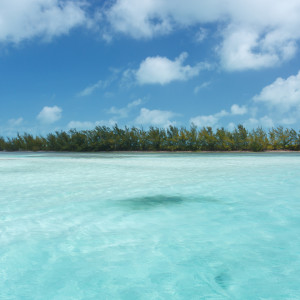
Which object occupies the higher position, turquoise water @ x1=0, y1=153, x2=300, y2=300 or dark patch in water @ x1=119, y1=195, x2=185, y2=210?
dark patch in water @ x1=119, y1=195, x2=185, y2=210

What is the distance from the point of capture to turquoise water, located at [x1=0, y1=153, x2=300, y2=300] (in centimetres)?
207

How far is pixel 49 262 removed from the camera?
99.3 inches

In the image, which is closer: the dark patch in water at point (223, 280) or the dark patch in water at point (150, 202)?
the dark patch in water at point (223, 280)

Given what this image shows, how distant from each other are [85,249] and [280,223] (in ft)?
7.51

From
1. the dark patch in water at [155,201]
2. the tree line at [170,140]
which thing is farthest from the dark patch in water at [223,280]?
the tree line at [170,140]

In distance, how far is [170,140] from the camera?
101 ft

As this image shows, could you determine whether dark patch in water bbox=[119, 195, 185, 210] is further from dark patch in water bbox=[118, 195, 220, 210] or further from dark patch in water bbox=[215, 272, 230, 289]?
dark patch in water bbox=[215, 272, 230, 289]

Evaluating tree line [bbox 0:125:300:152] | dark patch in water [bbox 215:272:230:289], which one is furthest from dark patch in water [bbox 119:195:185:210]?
tree line [bbox 0:125:300:152]

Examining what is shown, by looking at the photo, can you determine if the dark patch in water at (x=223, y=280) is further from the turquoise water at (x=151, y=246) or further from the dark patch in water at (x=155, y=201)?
the dark patch in water at (x=155, y=201)

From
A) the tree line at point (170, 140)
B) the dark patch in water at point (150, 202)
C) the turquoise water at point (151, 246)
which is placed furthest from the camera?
the tree line at point (170, 140)

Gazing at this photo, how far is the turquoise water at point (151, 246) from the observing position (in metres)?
2.07

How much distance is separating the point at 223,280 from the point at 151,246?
2.86 ft

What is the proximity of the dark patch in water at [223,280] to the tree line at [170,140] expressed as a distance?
89.2ft

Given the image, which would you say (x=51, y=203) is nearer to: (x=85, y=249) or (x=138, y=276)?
(x=85, y=249)
